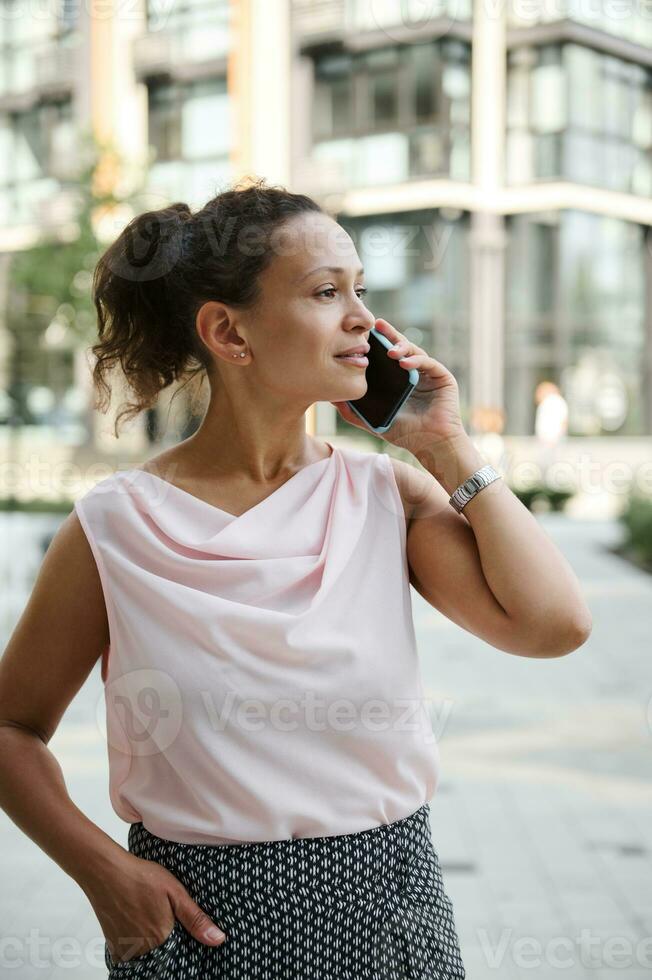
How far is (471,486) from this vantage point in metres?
1.54

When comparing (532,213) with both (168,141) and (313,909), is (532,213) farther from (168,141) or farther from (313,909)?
(313,909)

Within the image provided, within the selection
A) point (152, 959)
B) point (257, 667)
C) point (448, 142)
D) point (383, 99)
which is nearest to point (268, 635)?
point (257, 667)

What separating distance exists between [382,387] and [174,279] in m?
0.34

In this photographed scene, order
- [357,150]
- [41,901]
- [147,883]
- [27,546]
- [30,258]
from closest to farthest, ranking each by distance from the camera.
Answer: [147,883]
[41,901]
[27,546]
[30,258]
[357,150]

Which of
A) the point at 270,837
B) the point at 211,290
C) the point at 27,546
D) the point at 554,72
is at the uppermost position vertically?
the point at 554,72

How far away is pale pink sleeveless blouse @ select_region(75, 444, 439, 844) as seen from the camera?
1.46 metres

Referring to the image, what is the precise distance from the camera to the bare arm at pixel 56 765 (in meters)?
1.46

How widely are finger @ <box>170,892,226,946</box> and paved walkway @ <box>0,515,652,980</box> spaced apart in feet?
5.22

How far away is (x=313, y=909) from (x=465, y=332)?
22713mm

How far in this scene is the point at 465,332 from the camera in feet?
77.7

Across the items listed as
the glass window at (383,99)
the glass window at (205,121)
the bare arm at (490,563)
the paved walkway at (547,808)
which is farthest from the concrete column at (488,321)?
the bare arm at (490,563)

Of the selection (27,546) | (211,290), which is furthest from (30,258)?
(211,290)

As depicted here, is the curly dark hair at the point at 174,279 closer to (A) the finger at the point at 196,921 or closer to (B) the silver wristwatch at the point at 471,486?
(B) the silver wristwatch at the point at 471,486

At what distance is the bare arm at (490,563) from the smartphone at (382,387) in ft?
0.27
